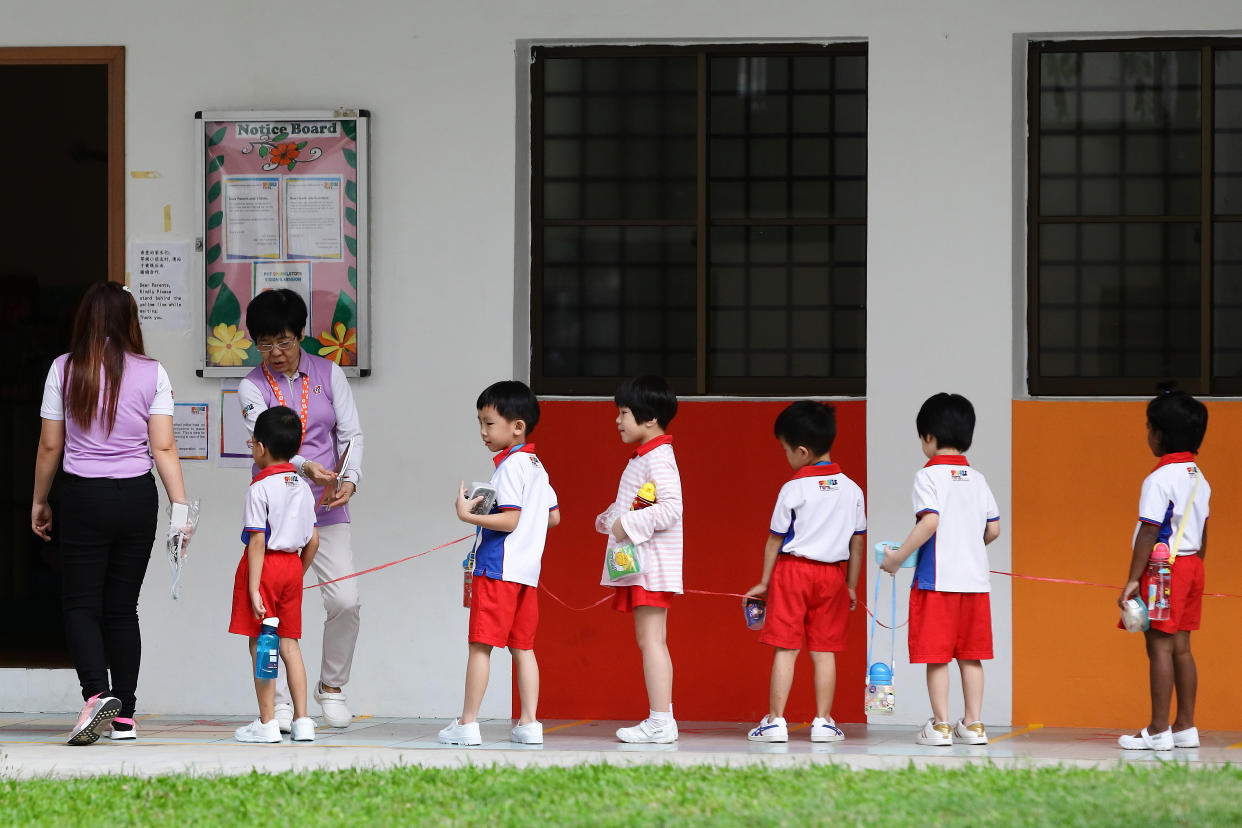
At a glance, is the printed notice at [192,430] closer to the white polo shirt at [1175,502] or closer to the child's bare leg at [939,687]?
the child's bare leg at [939,687]

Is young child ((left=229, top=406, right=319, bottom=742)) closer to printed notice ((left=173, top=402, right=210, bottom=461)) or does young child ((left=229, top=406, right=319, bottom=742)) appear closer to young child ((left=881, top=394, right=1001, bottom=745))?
printed notice ((left=173, top=402, right=210, bottom=461))

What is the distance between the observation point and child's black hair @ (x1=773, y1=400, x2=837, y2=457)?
21.4 feet

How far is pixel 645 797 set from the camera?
16.4ft

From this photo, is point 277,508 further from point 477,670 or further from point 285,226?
point 285,226

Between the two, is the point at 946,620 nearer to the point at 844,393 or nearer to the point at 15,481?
the point at 844,393

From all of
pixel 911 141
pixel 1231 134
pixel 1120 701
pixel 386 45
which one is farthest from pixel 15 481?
pixel 1231 134

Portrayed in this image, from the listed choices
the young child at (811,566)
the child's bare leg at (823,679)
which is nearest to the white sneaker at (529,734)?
the young child at (811,566)

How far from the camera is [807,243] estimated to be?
303 inches

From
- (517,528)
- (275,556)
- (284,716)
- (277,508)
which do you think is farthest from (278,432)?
(284,716)

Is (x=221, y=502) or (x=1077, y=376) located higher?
(x=1077, y=376)

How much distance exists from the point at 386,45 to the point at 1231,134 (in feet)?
13.1

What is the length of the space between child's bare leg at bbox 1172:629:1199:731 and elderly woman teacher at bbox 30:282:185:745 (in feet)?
13.4

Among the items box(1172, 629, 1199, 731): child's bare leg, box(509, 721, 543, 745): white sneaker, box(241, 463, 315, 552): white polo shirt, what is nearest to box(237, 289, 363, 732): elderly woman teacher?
box(241, 463, 315, 552): white polo shirt

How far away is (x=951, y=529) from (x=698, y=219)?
2079mm
